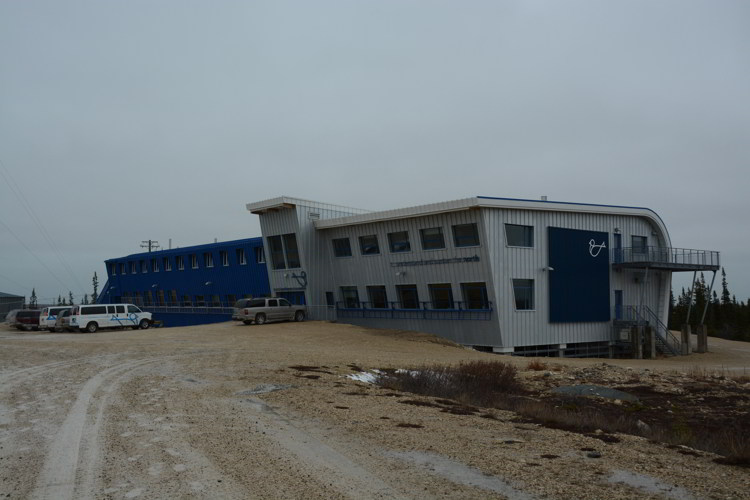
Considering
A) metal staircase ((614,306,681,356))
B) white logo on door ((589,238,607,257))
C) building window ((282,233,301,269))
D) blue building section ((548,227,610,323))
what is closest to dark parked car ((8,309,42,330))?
building window ((282,233,301,269))

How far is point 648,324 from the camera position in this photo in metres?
42.4

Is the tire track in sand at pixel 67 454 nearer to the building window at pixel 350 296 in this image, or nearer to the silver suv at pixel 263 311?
the silver suv at pixel 263 311

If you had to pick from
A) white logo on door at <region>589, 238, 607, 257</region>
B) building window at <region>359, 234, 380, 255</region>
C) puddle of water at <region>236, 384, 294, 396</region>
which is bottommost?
puddle of water at <region>236, 384, 294, 396</region>

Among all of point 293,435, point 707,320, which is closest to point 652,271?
point 293,435

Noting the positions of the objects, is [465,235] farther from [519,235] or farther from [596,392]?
[596,392]

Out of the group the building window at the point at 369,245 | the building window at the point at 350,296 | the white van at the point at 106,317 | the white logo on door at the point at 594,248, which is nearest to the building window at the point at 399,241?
the building window at the point at 369,245

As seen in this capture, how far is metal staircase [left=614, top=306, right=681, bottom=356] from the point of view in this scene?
41.5 m

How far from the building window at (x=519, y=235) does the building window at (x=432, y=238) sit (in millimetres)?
3878

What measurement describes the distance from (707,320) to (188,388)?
9641 centimetres

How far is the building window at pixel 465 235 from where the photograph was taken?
36.2 m

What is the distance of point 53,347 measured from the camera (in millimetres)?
26797

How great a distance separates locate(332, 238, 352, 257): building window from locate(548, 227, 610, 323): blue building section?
14.0m

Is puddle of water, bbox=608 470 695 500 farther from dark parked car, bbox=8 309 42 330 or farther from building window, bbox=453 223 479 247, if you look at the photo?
dark parked car, bbox=8 309 42 330

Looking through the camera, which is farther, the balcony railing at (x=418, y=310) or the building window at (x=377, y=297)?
the building window at (x=377, y=297)
